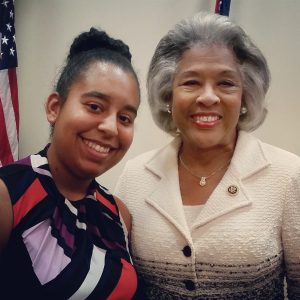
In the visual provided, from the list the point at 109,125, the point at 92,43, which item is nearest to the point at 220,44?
the point at 92,43

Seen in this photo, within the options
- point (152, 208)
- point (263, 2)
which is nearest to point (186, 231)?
point (152, 208)

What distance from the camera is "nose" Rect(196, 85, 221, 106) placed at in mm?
1266

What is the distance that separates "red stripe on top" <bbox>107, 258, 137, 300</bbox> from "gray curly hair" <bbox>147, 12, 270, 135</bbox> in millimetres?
676

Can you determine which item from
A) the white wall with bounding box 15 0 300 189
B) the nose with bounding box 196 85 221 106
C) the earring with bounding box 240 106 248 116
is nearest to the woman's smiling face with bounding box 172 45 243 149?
the nose with bounding box 196 85 221 106

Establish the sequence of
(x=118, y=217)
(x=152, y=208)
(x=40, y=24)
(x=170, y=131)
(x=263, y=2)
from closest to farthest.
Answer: (x=118, y=217) < (x=152, y=208) < (x=170, y=131) < (x=263, y=2) < (x=40, y=24)

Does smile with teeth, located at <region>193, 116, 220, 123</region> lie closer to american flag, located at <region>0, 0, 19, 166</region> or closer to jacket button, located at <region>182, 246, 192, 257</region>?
jacket button, located at <region>182, 246, 192, 257</region>

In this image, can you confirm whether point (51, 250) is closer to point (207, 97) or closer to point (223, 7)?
A: point (207, 97)

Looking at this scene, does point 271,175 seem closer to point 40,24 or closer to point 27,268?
point 27,268

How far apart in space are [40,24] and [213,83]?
5.24ft

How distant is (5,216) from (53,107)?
34 cm

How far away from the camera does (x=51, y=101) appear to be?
1.05 meters

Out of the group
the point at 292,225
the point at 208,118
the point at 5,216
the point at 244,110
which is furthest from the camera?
the point at 244,110

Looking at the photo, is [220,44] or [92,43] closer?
[92,43]

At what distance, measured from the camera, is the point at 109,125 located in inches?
39.4
